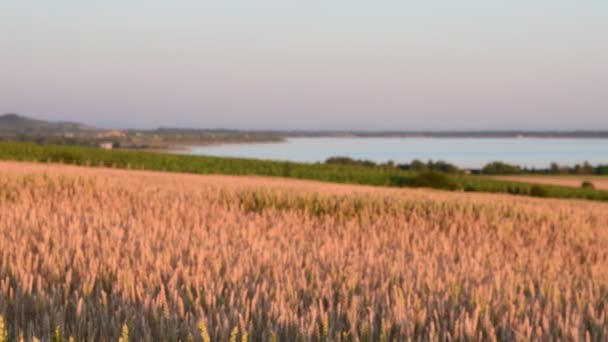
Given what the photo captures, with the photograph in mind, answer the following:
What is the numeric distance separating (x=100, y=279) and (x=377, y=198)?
729 cm

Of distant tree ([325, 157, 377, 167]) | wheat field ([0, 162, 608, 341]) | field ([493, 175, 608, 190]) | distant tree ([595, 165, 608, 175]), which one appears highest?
wheat field ([0, 162, 608, 341])

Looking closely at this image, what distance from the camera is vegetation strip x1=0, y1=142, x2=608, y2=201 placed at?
49938 millimetres

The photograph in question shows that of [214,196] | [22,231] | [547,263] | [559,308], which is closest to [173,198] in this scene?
[214,196]

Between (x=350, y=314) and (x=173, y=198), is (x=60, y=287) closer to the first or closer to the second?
(x=350, y=314)

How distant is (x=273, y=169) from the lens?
183 ft

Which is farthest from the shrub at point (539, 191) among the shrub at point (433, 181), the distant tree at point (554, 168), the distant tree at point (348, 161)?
the distant tree at point (554, 168)

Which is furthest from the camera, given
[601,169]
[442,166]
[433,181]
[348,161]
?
[601,169]

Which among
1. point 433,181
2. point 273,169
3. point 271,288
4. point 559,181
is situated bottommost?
point 559,181

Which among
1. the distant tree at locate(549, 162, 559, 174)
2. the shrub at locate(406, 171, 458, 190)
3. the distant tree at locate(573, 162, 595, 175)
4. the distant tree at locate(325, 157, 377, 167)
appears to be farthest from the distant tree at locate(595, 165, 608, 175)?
the shrub at locate(406, 171, 458, 190)

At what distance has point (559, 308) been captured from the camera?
3.48m

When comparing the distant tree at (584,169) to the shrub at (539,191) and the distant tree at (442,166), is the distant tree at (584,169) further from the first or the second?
the shrub at (539,191)

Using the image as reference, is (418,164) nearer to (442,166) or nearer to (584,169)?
(442,166)

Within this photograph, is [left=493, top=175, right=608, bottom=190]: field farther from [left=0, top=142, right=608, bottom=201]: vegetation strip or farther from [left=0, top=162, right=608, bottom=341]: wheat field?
[left=0, top=162, right=608, bottom=341]: wheat field

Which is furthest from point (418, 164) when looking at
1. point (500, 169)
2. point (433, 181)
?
point (433, 181)
